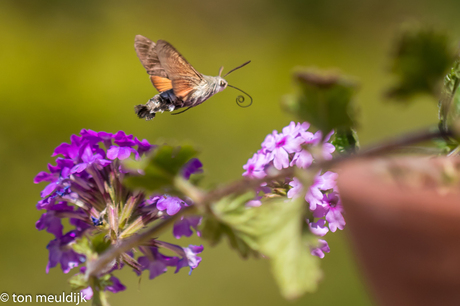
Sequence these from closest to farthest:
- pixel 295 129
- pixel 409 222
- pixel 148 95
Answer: pixel 409 222
pixel 295 129
pixel 148 95

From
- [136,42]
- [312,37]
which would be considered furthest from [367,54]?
[136,42]

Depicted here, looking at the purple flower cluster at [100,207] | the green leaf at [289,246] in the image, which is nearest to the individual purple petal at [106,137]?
the purple flower cluster at [100,207]

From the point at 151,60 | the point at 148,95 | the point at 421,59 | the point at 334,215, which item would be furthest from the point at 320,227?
the point at 148,95

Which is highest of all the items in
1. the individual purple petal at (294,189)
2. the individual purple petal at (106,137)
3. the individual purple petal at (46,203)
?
the individual purple petal at (106,137)

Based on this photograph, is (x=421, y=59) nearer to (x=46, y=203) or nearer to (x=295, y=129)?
(x=295, y=129)

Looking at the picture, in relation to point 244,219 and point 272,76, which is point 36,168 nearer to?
point 272,76

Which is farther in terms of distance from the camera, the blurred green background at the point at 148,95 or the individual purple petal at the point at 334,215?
the blurred green background at the point at 148,95

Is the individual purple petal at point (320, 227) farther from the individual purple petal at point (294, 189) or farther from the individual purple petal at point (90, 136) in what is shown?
the individual purple petal at point (90, 136)
